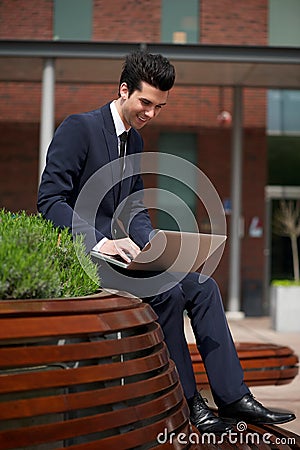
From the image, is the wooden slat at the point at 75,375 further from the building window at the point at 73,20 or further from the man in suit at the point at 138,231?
the building window at the point at 73,20

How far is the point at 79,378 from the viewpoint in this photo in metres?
2.11

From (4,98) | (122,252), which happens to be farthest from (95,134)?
(4,98)

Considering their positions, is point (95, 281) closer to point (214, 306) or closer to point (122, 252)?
point (122, 252)

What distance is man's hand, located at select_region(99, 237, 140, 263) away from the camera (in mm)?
3197

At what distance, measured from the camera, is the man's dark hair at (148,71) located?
3385 millimetres

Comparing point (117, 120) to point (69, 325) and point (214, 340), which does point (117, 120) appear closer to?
point (214, 340)

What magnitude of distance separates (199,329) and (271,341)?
24.7 ft

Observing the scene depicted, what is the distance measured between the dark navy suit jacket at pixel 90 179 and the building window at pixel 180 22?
9509 millimetres

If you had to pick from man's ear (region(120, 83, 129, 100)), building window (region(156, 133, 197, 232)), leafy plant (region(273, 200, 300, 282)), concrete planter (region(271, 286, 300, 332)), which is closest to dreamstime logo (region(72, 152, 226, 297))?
man's ear (region(120, 83, 129, 100))

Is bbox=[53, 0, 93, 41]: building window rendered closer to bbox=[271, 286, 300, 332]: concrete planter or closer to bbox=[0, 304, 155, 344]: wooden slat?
bbox=[271, 286, 300, 332]: concrete planter

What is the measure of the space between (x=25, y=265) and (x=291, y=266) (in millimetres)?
14490

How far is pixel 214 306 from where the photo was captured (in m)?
3.37

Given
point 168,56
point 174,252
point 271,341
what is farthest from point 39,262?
point 168,56
